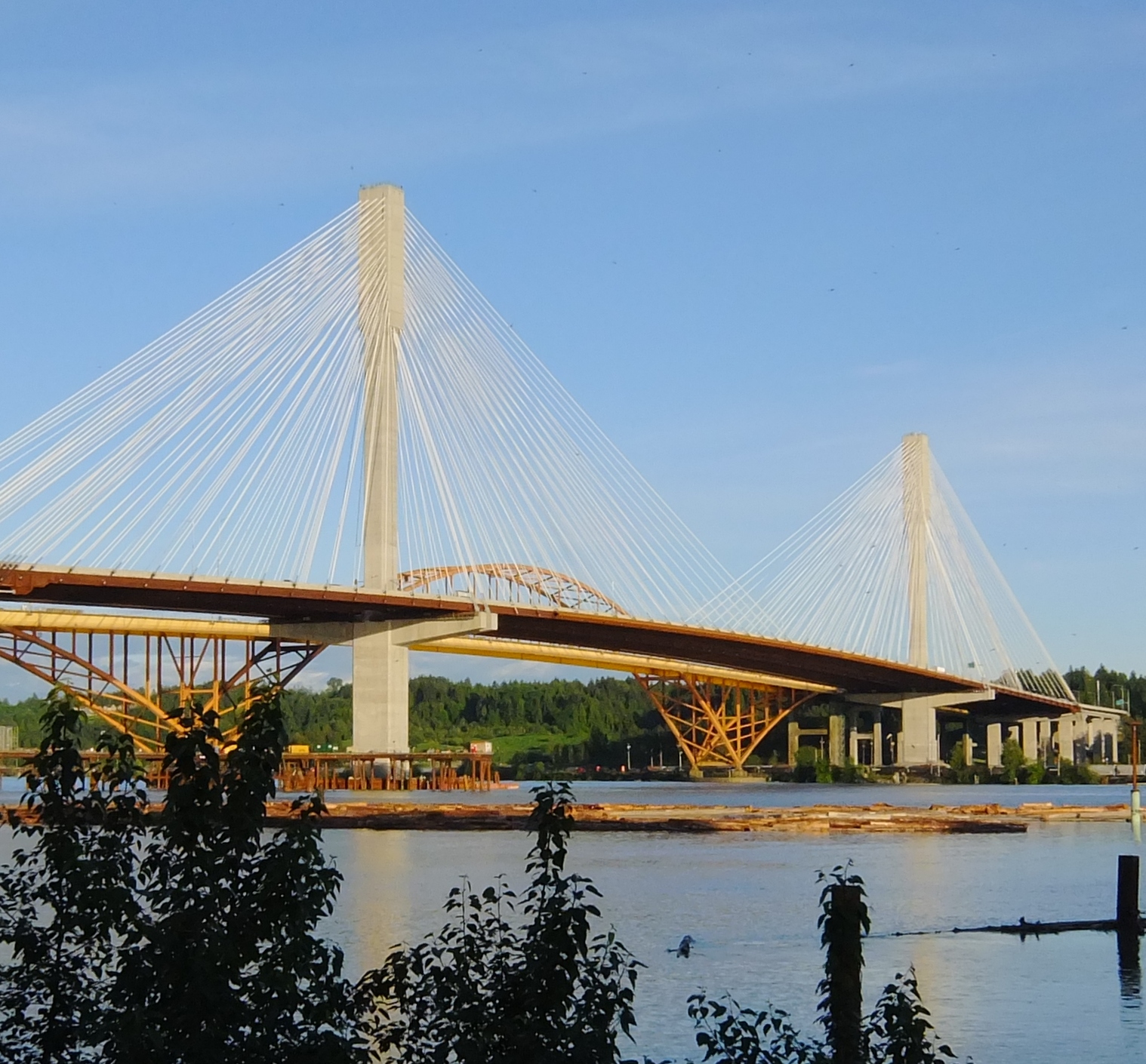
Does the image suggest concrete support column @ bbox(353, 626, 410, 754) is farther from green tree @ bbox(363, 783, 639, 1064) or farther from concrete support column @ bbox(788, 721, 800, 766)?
green tree @ bbox(363, 783, 639, 1064)

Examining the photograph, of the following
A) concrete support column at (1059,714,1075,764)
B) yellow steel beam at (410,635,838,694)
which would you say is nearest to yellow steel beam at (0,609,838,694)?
yellow steel beam at (410,635,838,694)

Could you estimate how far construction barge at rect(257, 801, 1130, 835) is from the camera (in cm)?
5228

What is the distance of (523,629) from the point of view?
80.2 m

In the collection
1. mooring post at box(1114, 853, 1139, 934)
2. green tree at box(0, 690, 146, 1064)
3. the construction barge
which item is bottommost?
the construction barge

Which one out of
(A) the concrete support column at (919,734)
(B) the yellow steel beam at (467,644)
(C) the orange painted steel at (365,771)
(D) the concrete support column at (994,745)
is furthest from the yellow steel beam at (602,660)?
(D) the concrete support column at (994,745)

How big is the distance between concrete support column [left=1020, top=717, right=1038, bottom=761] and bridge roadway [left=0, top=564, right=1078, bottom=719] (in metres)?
8.03

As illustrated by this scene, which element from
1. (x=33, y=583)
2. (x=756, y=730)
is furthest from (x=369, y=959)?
(x=756, y=730)

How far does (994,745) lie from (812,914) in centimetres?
10330

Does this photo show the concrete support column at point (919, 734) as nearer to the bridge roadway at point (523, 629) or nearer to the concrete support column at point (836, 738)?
the bridge roadway at point (523, 629)

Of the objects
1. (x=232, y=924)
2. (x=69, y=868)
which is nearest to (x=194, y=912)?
(x=232, y=924)

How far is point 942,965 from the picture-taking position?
22609 mm

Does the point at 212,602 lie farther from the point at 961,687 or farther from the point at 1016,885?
the point at 961,687

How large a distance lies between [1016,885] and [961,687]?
75024 millimetres

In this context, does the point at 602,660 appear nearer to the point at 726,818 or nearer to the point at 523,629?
the point at 523,629
